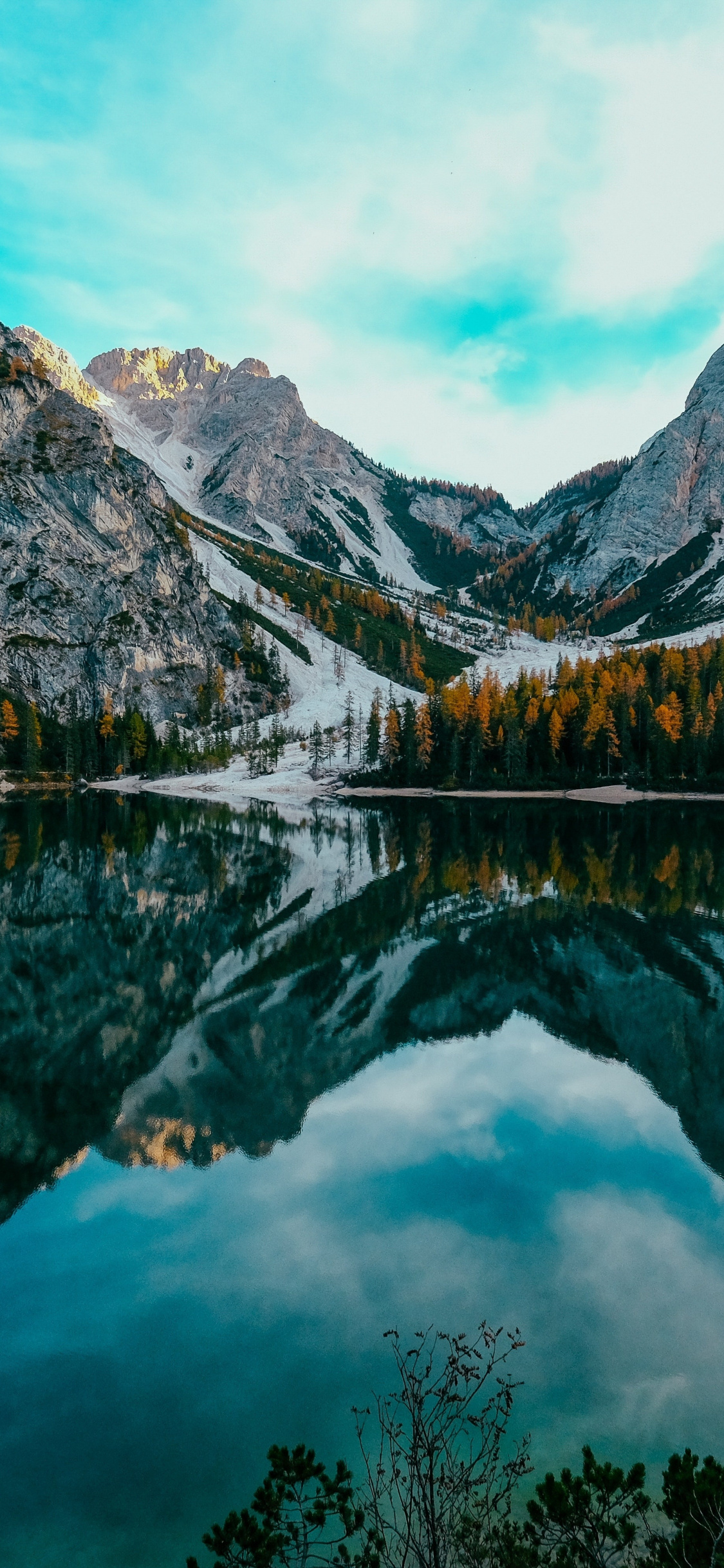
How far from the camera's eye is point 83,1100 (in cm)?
1922

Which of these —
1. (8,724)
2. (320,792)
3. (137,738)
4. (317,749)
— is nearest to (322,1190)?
(320,792)

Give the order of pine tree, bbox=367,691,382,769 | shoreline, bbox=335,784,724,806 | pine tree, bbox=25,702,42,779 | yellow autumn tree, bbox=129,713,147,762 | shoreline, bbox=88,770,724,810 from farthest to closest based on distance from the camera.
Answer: yellow autumn tree, bbox=129,713,147,762 → pine tree, bbox=25,702,42,779 → pine tree, bbox=367,691,382,769 → shoreline, bbox=88,770,724,810 → shoreline, bbox=335,784,724,806

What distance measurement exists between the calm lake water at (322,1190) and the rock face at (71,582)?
147 m

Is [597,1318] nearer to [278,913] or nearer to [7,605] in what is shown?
[278,913]

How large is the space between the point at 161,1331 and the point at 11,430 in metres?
216

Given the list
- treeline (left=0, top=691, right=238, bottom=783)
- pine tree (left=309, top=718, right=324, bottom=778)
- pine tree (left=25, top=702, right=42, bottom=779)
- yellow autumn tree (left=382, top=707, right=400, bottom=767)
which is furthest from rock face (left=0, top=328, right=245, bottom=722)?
yellow autumn tree (left=382, top=707, right=400, bottom=767)

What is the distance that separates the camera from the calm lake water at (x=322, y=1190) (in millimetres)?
9469

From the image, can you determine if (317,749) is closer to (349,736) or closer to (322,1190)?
(349,736)

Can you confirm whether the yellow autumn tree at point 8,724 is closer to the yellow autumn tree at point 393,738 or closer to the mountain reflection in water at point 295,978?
the yellow autumn tree at point 393,738

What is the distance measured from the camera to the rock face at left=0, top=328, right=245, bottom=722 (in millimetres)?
→ 167375

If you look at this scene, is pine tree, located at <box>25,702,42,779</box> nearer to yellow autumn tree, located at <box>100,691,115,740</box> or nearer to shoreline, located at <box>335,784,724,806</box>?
yellow autumn tree, located at <box>100,691,115,740</box>

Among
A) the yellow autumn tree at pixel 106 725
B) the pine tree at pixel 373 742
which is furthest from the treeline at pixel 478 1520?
the yellow autumn tree at pixel 106 725

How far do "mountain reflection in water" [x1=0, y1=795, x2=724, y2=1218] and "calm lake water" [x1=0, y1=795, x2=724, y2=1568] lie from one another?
16 centimetres

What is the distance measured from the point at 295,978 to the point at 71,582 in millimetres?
173498
